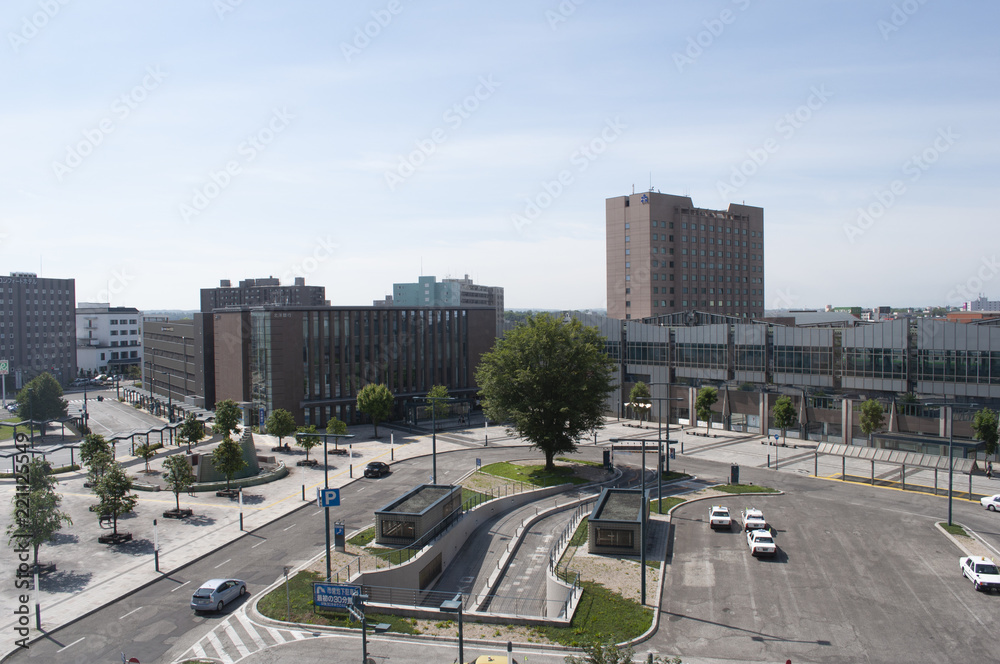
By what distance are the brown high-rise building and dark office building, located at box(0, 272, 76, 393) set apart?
11853 centimetres

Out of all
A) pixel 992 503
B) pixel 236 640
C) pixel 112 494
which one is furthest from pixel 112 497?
pixel 992 503

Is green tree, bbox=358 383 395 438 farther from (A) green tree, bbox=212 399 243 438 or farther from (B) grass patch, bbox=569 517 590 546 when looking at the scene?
(B) grass patch, bbox=569 517 590 546

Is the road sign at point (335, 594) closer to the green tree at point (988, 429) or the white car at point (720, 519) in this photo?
the white car at point (720, 519)

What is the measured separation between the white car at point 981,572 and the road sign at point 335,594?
85.3 ft

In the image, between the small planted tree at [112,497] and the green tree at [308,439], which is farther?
the green tree at [308,439]

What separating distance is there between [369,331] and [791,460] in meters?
48.1

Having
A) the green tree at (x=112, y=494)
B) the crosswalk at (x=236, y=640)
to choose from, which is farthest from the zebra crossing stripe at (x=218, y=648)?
the green tree at (x=112, y=494)

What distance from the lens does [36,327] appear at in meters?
137

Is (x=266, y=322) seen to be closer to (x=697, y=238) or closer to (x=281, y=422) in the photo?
(x=281, y=422)

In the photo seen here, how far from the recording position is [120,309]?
169 metres

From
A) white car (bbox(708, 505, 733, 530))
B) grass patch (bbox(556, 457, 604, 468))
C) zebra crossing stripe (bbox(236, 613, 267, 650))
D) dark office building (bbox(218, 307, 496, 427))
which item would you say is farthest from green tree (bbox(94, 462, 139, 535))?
dark office building (bbox(218, 307, 496, 427))

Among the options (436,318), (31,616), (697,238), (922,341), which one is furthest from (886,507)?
(697,238)

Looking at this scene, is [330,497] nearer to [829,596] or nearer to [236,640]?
[236,640]

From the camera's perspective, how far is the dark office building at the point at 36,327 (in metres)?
132
